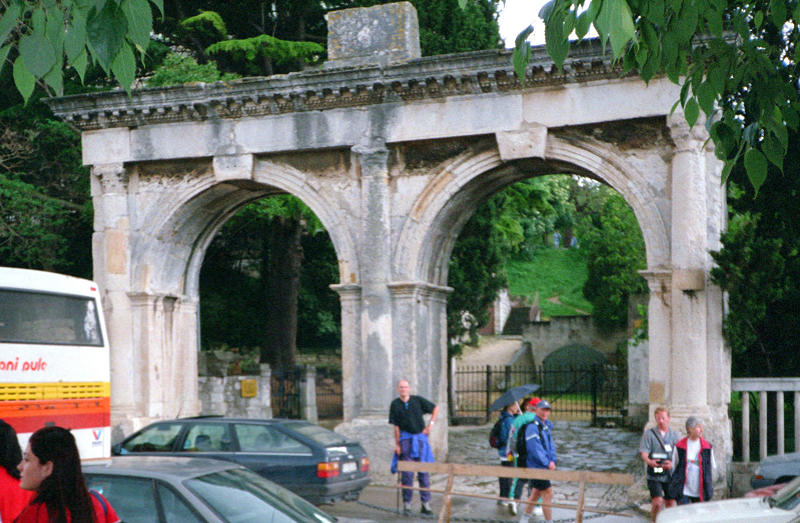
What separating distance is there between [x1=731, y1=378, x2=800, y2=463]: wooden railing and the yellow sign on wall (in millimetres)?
11782

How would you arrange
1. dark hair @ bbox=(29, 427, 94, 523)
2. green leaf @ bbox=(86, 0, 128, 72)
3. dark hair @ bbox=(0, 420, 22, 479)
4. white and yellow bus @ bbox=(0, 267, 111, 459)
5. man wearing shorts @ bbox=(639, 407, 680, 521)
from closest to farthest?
green leaf @ bbox=(86, 0, 128, 72)
dark hair @ bbox=(29, 427, 94, 523)
dark hair @ bbox=(0, 420, 22, 479)
man wearing shorts @ bbox=(639, 407, 680, 521)
white and yellow bus @ bbox=(0, 267, 111, 459)

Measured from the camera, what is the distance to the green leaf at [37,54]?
476 cm

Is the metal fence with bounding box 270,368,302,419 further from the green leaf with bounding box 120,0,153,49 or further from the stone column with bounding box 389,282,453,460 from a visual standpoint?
the green leaf with bounding box 120,0,153,49

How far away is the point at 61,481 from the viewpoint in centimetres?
485

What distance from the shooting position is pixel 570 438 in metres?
25.5

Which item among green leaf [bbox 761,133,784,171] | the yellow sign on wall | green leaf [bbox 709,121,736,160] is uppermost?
green leaf [bbox 709,121,736,160]

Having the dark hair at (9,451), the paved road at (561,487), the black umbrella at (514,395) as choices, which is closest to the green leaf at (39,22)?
the dark hair at (9,451)

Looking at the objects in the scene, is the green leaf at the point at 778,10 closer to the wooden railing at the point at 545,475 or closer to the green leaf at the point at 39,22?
the green leaf at the point at 39,22

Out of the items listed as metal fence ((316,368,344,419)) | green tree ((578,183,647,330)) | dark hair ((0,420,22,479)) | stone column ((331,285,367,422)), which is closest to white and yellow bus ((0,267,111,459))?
stone column ((331,285,367,422))

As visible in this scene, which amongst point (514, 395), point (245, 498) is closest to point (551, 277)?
point (514, 395)

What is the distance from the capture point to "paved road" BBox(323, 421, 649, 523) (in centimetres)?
1483

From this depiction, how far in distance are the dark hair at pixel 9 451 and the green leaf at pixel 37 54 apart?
2.16m

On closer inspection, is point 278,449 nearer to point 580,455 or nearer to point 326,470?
point 326,470

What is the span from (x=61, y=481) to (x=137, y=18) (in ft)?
7.06
